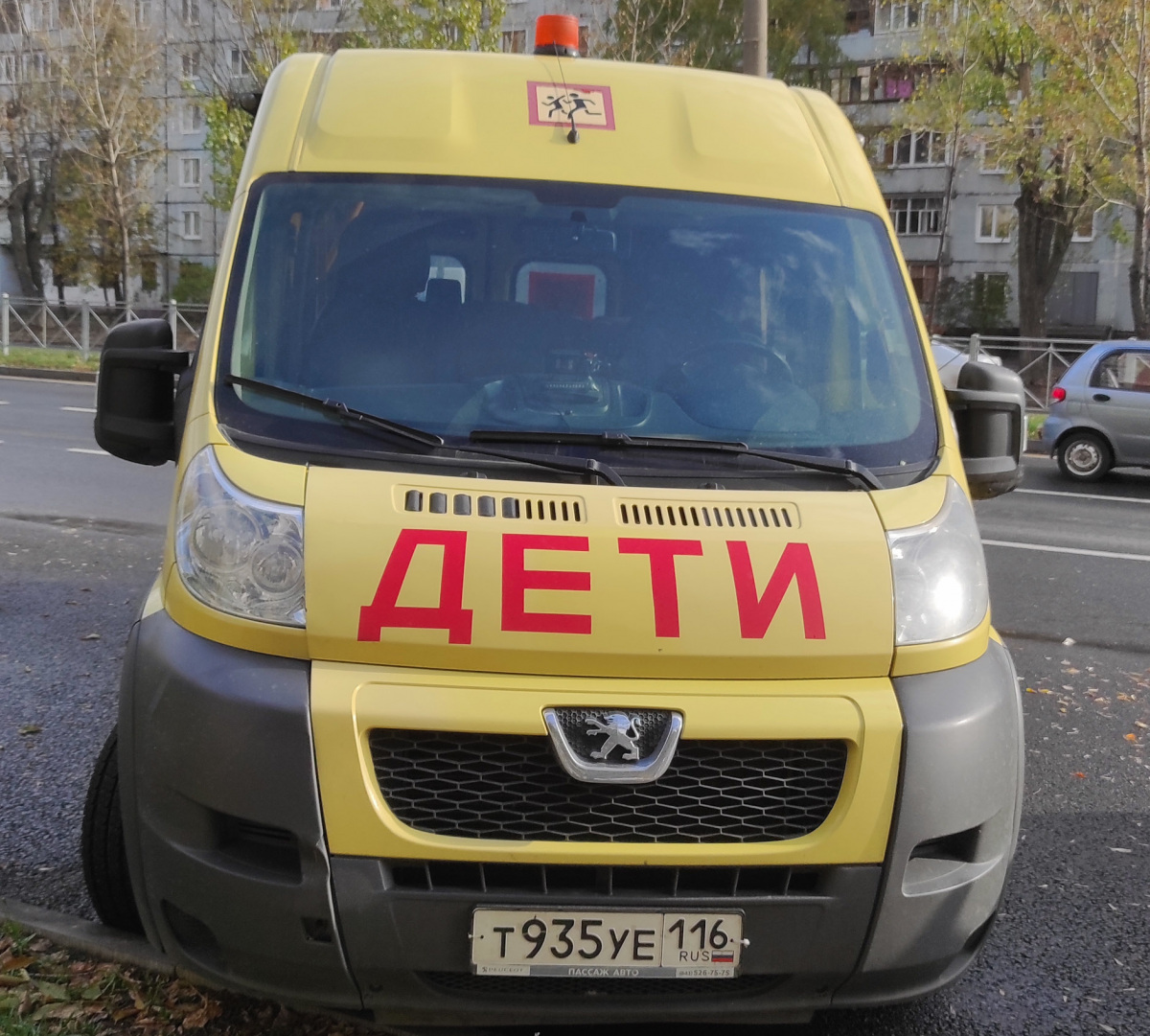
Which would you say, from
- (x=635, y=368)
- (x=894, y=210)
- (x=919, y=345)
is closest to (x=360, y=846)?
(x=635, y=368)

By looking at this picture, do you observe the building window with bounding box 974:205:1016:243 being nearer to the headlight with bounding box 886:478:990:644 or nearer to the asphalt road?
the asphalt road

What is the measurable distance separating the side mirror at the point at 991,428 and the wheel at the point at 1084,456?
1188 centimetres

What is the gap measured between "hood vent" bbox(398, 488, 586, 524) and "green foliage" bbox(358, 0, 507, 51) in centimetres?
2399

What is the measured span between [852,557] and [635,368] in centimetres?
81

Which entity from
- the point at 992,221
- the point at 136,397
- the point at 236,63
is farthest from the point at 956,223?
the point at 136,397

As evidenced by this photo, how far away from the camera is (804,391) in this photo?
317 centimetres

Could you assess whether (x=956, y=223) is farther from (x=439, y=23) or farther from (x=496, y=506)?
(x=496, y=506)

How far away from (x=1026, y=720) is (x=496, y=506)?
143 inches

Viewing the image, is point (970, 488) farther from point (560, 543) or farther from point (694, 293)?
point (560, 543)

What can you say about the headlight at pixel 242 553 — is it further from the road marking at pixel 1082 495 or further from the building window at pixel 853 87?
the building window at pixel 853 87

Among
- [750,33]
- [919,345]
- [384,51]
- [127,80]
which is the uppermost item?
[127,80]

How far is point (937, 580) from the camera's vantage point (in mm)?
2701

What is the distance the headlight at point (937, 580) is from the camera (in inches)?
104

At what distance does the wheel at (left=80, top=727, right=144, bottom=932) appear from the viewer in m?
3.19
